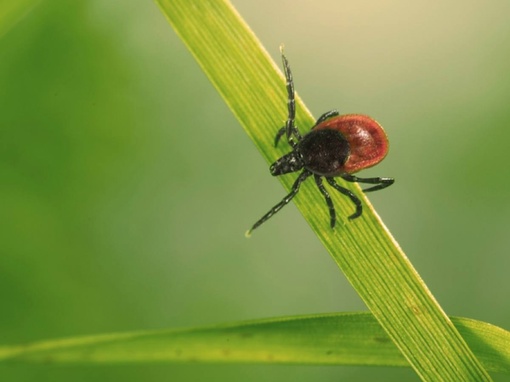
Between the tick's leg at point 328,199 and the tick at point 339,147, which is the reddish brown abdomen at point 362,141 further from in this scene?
the tick's leg at point 328,199

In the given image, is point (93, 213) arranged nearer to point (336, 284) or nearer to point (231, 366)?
point (231, 366)

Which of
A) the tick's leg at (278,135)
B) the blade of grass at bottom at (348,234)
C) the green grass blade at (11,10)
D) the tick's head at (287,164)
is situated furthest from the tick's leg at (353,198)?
the green grass blade at (11,10)

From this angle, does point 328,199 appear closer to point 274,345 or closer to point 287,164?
point 287,164

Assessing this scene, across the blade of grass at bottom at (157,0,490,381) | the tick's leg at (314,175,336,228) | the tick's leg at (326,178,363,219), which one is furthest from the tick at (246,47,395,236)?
the blade of grass at bottom at (157,0,490,381)

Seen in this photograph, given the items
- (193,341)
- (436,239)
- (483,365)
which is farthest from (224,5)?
(436,239)

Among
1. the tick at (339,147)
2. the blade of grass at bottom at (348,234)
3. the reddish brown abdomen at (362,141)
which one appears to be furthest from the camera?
the reddish brown abdomen at (362,141)

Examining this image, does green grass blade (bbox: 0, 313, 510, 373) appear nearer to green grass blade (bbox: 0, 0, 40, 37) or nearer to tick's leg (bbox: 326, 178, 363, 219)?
tick's leg (bbox: 326, 178, 363, 219)

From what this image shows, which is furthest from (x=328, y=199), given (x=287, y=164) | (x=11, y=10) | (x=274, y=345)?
(x=11, y=10)
